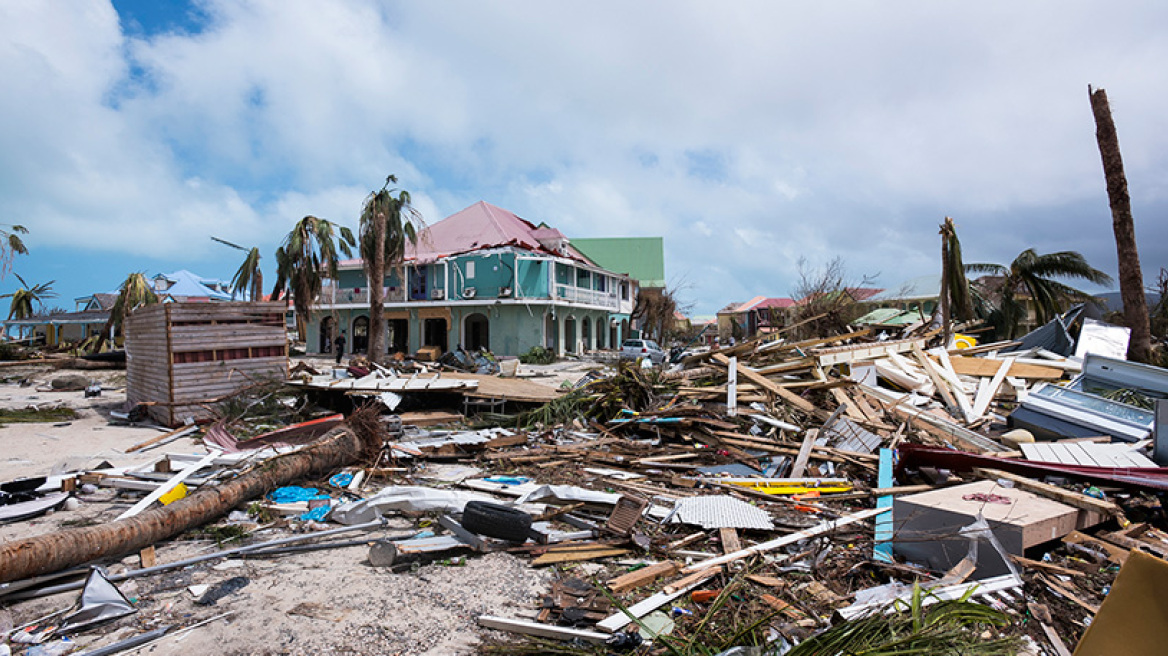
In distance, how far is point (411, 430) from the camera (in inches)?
401

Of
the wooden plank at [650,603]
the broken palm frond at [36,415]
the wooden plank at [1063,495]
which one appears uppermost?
the broken palm frond at [36,415]

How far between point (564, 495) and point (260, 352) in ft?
28.0

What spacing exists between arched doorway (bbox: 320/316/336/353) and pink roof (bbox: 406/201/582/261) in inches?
265

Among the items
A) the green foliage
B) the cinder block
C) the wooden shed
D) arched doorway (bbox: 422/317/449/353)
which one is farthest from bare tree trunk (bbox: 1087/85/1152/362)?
arched doorway (bbox: 422/317/449/353)

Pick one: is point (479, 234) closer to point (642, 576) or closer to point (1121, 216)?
point (1121, 216)

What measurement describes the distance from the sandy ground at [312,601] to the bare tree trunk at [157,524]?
0.18 metres

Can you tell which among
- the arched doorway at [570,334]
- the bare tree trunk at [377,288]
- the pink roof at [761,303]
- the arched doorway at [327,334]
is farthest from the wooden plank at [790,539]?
the pink roof at [761,303]

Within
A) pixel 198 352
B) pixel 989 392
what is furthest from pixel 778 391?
pixel 198 352

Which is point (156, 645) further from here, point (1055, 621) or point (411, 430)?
point (411, 430)

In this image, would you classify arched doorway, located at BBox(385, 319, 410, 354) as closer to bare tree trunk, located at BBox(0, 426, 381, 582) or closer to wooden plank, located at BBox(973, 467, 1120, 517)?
bare tree trunk, located at BBox(0, 426, 381, 582)

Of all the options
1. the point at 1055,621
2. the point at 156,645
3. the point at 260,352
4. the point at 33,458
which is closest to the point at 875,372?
the point at 1055,621

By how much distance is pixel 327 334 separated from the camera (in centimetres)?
3603

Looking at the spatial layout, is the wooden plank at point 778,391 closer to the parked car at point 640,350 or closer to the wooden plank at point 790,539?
the wooden plank at point 790,539

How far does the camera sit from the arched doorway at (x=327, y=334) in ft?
117
